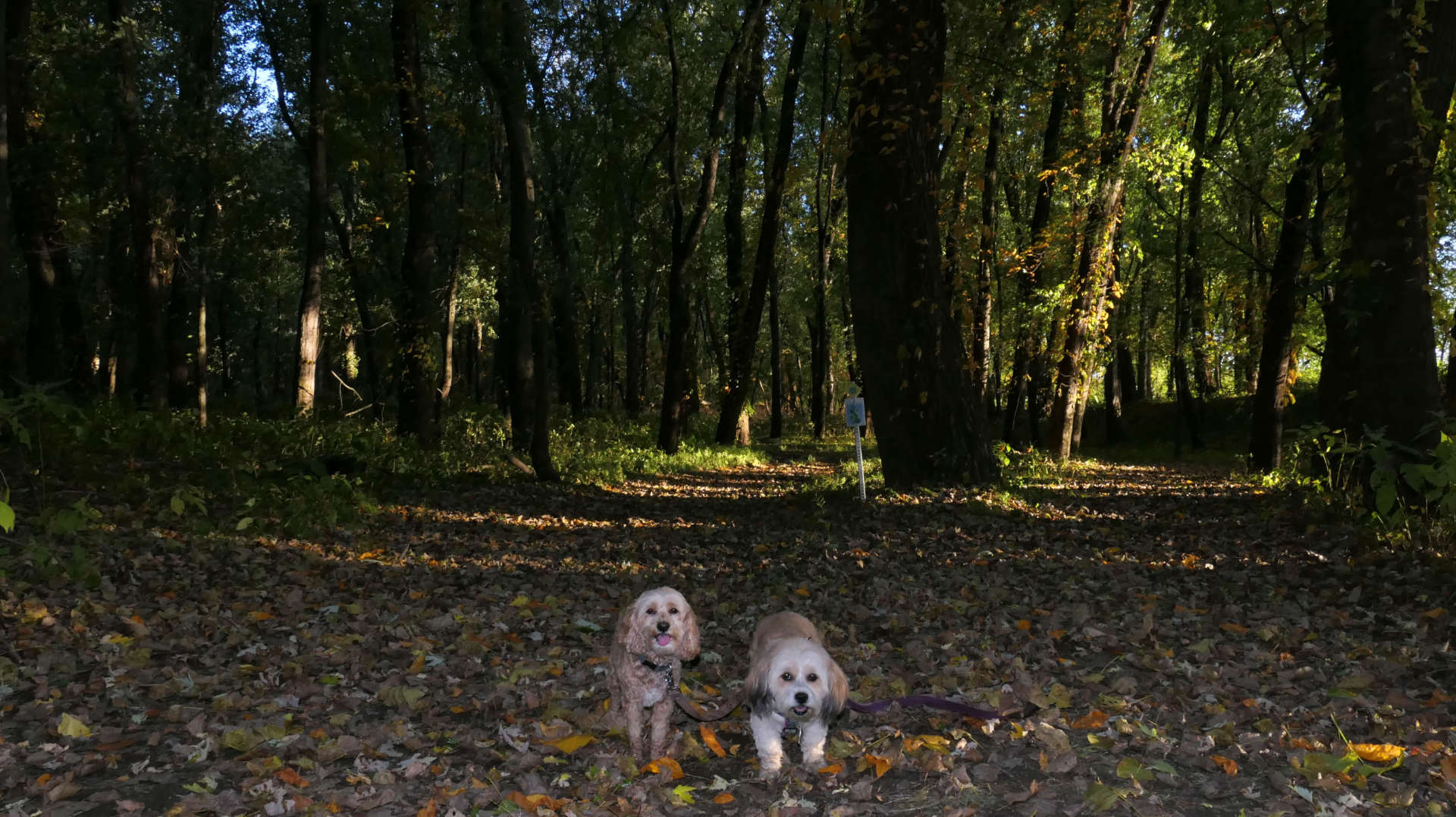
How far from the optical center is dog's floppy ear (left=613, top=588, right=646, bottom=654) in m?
4.20

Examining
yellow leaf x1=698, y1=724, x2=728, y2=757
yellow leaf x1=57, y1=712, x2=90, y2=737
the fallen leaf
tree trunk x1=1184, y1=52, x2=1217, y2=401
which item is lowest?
yellow leaf x1=698, y1=724, x2=728, y2=757

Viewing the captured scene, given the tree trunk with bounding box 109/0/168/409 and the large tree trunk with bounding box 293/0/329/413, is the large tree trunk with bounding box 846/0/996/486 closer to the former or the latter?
the large tree trunk with bounding box 293/0/329/413

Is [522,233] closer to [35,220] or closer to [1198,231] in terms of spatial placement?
[35,220]

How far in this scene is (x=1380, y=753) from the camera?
3.91 metres

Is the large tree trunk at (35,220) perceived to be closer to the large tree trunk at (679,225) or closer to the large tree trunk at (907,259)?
the large tree trunk at (679,225)

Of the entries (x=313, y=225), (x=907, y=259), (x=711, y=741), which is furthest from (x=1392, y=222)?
(x=313, y=225)

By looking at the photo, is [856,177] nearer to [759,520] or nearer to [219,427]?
[759,520]

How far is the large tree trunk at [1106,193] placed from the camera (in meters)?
15.3

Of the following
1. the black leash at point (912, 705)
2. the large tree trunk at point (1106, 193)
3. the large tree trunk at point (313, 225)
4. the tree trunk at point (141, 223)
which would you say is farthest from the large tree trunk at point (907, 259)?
the tree trunk at point (141, 223)

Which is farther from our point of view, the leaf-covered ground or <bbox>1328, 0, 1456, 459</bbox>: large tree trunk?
<bbox>1328, 0, 1456, 459</bbox>: large tree trunk

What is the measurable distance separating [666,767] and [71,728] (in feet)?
9.89

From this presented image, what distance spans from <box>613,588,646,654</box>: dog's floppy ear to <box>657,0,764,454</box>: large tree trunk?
16.0m

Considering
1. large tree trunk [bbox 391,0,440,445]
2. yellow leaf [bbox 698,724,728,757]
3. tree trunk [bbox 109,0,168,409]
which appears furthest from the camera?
large tree trunk [bbox 391,0,440,445]

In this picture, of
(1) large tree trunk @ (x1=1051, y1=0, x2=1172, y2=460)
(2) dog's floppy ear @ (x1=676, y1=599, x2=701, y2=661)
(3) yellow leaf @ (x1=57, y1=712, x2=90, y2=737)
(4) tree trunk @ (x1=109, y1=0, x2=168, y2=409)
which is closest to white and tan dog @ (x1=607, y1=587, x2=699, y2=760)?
(2) dog's floppy ear @ (x1=676, y1=599, x2=701, y2=661)
